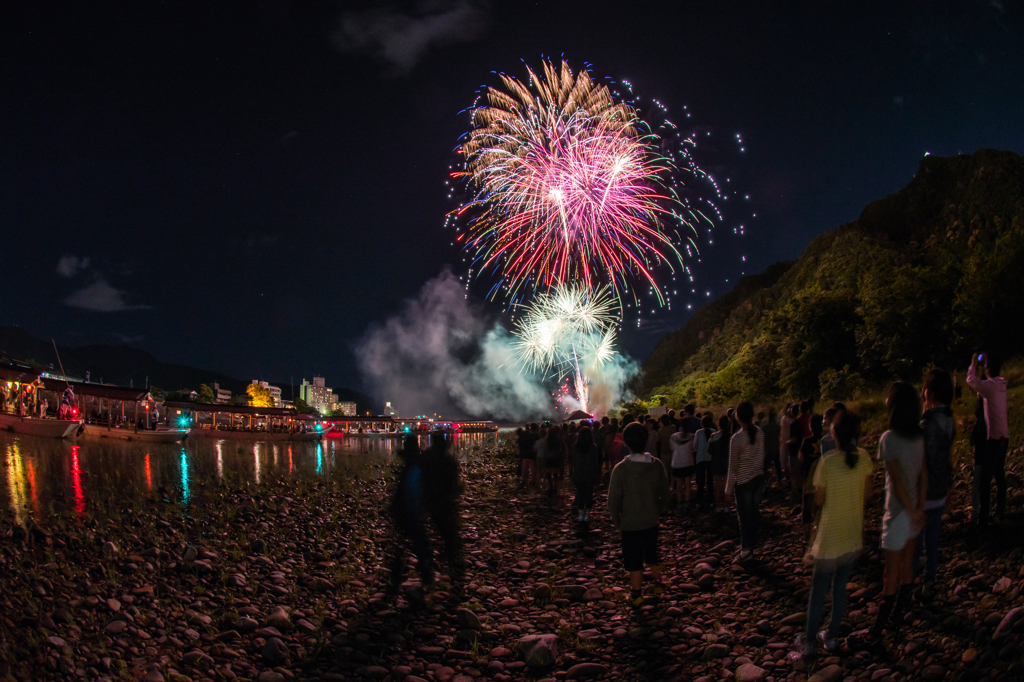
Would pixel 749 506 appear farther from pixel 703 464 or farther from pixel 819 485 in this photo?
pixel 703 464

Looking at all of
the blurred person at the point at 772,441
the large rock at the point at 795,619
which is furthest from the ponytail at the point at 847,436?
the blurred person at the point at 772,441

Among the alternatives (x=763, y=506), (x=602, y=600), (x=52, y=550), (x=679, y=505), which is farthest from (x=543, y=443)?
(x=52, y=550)

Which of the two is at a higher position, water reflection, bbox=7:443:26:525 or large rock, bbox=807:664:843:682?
water reflection, bbox=7:443:26:525

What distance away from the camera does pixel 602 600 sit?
7.54 meters

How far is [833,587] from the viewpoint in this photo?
5043 millimetres

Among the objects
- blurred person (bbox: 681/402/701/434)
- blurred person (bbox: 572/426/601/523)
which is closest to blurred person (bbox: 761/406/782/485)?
blurred person (bbox: 681/402/701/434)

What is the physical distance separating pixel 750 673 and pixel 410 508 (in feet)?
21.2

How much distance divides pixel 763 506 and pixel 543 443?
7.59 metres

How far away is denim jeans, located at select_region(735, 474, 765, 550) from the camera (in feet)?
25.9

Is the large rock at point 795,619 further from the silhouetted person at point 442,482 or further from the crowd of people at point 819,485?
the silhouetted person at point 442,482

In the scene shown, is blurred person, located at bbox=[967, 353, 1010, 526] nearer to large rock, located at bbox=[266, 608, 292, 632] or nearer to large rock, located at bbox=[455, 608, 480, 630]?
large rock, located at bbox=[455, 608, 480, 630]

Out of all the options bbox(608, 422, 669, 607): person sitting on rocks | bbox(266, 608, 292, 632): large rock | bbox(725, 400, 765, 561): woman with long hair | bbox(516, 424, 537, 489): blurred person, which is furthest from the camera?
bbox(516, 424, 537, 489): blurred person

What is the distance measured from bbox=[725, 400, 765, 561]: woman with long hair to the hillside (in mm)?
11117

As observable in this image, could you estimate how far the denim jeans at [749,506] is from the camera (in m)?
7.88
